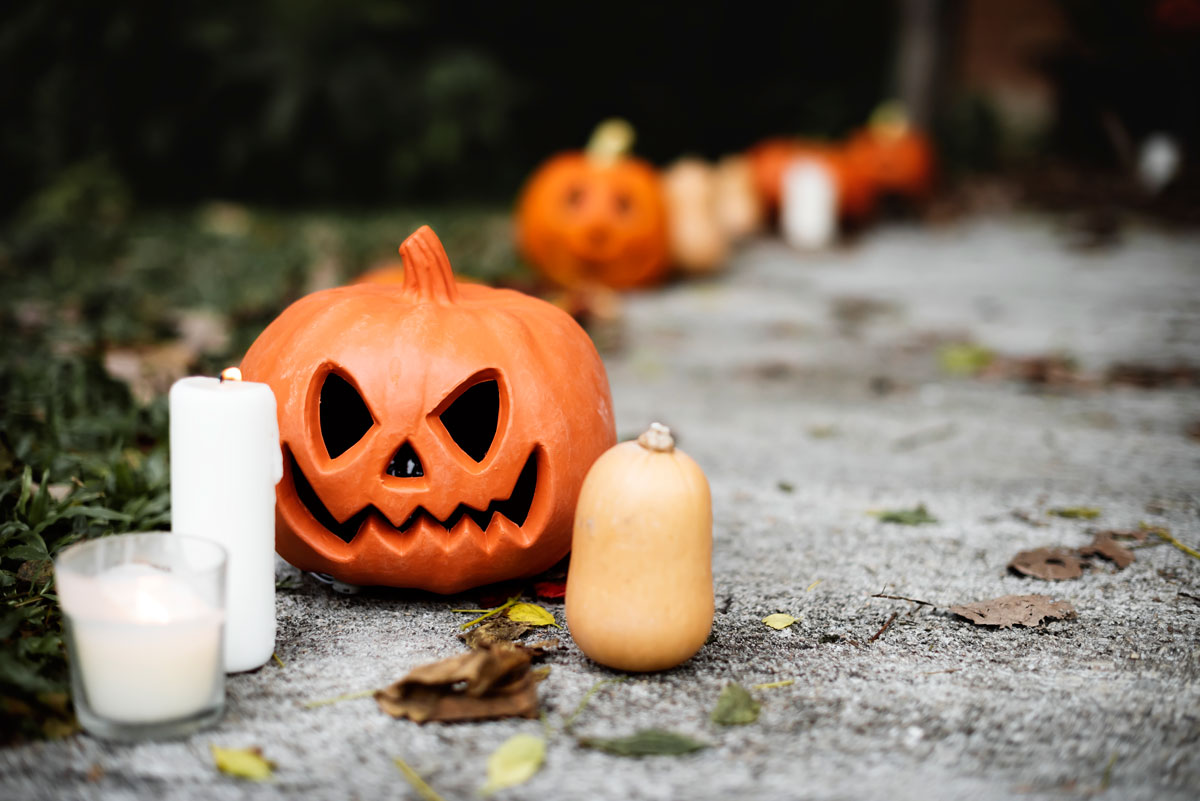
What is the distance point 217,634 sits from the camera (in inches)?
58.7

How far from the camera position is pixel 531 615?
197 cm

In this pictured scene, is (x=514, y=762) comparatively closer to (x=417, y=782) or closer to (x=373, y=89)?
(x=417, y=782)

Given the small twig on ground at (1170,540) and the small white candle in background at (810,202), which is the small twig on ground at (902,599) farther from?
the small white candle in background at (810,202)

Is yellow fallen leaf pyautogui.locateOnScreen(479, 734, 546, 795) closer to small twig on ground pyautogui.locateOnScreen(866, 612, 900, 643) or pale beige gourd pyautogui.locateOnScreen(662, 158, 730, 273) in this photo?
small twig on ground pyautogui.locateOnScreen(866, 612, 900, 643)

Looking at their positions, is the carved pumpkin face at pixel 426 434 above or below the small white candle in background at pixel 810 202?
below

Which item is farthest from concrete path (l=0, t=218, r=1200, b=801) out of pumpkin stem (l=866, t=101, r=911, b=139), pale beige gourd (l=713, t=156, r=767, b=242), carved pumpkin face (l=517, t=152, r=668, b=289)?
pumpkin stem (l=866, t=101, r=911, b=139)

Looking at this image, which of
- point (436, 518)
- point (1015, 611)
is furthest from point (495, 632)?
point (1015, 611)

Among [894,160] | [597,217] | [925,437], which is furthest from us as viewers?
[894,160]

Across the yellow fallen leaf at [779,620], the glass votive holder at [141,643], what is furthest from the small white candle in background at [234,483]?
the yellow fallen leaf at [779,620]

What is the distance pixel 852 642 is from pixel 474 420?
0.84 meters

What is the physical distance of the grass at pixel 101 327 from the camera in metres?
1.88

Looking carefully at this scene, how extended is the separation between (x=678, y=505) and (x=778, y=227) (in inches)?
246

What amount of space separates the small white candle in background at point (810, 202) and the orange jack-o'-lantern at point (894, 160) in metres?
0.90

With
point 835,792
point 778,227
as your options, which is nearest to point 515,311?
point 835,792
